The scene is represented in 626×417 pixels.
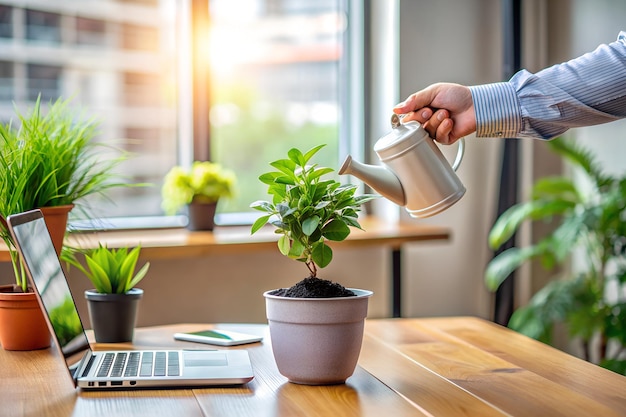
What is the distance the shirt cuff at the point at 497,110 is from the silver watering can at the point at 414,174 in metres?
0.14

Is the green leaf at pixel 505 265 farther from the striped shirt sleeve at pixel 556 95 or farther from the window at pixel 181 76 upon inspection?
the striped shirt sleeve at pixel 556 95

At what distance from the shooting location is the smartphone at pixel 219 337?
1523 mm

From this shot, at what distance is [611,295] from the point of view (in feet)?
11.1

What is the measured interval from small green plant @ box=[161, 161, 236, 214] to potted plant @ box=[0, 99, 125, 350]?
1247mm

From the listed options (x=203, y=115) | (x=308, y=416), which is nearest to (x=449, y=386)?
(x=308, y=416)

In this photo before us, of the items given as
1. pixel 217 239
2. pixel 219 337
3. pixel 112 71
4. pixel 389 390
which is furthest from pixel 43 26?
pixel 389 390

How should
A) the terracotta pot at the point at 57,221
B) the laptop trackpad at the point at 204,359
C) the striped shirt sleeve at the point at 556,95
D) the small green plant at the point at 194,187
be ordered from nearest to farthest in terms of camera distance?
the laptop trackpad at the point at 204,359
the striped shirt sleeve at the point at 556,95
the terracotta pot at the point at 57,221
the small green plant at the point at 194,187

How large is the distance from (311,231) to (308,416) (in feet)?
0.89

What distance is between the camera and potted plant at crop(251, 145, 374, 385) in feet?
3.89

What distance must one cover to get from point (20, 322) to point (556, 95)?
1040 mm

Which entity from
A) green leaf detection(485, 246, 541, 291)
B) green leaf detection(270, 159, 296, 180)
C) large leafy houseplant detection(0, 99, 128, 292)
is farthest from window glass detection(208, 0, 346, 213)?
green leaf detection(270, 159, 296, 180)

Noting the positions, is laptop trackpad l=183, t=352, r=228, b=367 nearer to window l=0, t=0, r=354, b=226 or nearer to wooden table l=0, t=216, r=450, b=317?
wooden table l=0, t=216, r=450, b=317

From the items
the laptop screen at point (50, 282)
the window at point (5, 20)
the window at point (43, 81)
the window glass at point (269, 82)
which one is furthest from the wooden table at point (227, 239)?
the laptop screen at point (50, 282)

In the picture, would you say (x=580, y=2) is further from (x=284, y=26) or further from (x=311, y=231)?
(x=311, y=231)
